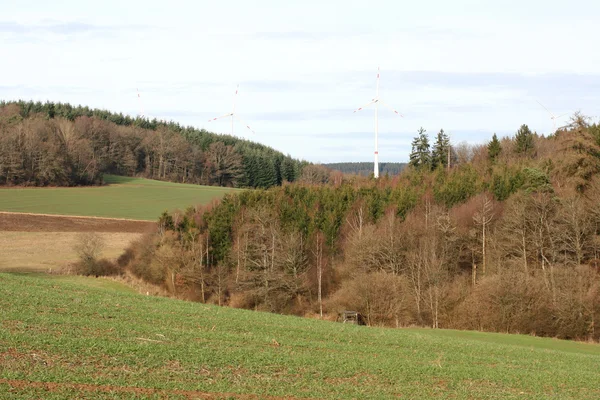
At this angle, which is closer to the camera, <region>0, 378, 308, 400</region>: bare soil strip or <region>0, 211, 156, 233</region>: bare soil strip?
<region>0, 378, 308, 400</region>: bare soil strip

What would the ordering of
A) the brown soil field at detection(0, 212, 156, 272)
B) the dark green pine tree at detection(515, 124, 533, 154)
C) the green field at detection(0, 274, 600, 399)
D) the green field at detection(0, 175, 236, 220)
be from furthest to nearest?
the dark green pine tree at detection(515, 124, 533, 154) < the green field at detection(0, 175, 236, 220) < the brown soil field at detection(0, 212, 156, 272) < the green field at detection(0, 274, 600, 399)

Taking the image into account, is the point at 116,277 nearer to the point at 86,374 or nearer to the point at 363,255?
the point at 363,255

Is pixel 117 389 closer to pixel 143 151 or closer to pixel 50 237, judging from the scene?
pixel 50 237

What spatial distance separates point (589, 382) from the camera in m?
20.3

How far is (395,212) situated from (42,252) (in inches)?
1492

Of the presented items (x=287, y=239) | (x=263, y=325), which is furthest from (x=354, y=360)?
(x=287, y=239)

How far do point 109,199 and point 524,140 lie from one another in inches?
2791

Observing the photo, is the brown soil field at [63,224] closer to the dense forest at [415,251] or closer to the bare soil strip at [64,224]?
the bare soil strip at [64,224]

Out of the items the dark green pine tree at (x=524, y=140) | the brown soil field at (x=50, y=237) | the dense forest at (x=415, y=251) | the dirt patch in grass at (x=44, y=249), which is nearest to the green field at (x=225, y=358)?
the dense forest at (x=415, y=251)

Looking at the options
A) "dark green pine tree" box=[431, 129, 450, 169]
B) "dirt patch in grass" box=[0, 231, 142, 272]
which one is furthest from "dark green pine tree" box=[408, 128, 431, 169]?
"dirt patch in grass" box=[0, 231, 142, 272]

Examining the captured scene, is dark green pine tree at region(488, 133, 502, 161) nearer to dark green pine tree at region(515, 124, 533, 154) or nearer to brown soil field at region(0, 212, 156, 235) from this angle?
dark green pine tree at region(515, 124, 533, 154)

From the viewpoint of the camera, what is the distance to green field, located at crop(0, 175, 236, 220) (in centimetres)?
9619

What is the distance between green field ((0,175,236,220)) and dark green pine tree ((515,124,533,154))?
53743 millimetres

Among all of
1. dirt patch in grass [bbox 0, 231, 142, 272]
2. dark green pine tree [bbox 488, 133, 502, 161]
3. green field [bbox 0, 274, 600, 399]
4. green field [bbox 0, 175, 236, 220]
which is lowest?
dirt patch in grass [bbox 0, 231, 142, 272]
